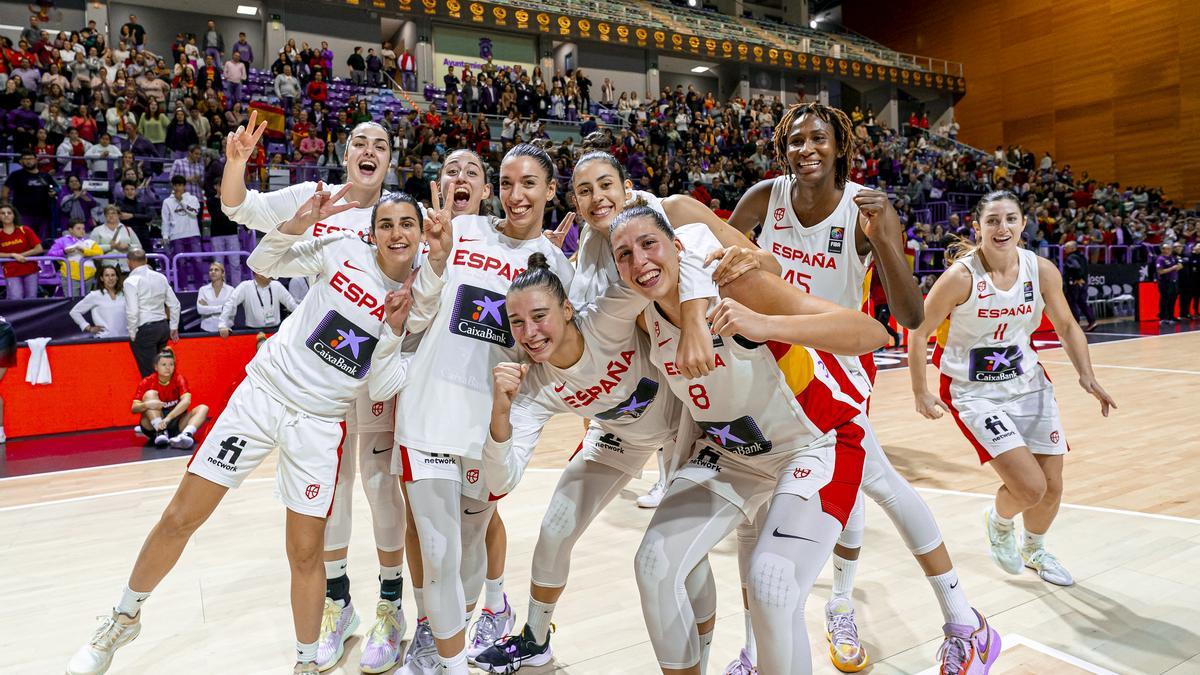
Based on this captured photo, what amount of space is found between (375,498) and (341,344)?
29.2 inches

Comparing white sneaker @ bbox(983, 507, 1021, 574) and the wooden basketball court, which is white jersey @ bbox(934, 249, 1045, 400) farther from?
the wooden basketball court

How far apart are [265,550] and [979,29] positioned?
3166 cm

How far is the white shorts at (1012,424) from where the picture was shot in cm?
340

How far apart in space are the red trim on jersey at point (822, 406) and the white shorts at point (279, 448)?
5.69 feet

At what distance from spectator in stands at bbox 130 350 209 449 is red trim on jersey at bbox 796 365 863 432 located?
670cm

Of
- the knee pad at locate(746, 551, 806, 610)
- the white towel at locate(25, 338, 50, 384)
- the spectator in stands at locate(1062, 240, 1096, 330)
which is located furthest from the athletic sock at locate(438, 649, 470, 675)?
the spectator in stands at locate(1062, 240, 1096, 330)

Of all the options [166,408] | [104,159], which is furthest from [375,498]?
[104,159]

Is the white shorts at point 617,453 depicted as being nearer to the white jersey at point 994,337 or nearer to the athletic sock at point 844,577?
the athletic sock at point 844,577

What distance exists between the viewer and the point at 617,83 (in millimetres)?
25156

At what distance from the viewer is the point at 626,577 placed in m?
3.75

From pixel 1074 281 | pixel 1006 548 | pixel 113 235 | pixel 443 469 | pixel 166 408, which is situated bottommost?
pixel 1006 548

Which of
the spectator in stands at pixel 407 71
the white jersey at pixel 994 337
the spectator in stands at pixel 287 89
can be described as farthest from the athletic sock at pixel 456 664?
the spectator in stands at pixel 407 71

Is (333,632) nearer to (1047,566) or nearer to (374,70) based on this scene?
(1047,566)

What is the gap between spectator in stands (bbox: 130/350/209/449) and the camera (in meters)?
7.09
